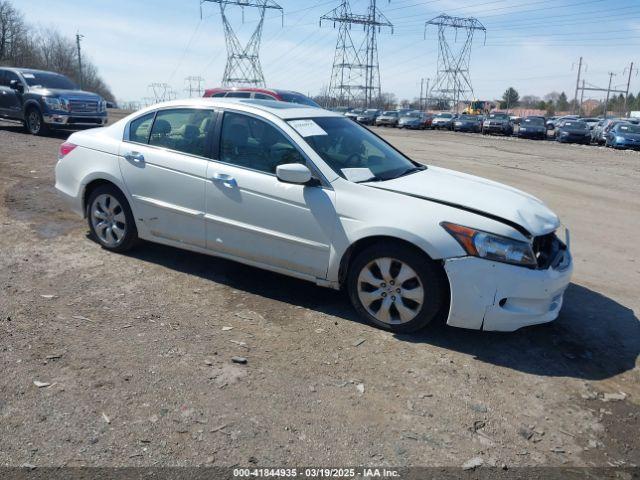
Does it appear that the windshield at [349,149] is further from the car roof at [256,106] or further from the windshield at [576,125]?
the windshield at [576,125]

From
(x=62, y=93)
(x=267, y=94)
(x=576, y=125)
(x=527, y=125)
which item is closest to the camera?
(x=267, y=94)

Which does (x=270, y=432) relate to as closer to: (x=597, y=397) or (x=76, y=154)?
(x=597, y=397)

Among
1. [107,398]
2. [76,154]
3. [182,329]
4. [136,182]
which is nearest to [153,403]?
[107,398]

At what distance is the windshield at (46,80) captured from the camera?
16.2 metres

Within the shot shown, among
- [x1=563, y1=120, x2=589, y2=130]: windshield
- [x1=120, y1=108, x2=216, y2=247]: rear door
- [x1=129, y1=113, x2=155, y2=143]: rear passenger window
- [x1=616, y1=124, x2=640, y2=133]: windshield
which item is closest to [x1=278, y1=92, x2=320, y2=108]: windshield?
[x1=129, y1=113, x2=155, y2=143]: rear passenger window

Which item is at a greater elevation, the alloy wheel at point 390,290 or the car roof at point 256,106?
the car roof at point 256,106

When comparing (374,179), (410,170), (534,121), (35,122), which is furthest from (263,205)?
(534,121)

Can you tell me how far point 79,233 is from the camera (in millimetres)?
6422

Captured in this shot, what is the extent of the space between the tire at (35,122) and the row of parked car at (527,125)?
2334 centimetres

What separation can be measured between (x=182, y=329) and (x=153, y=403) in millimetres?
975

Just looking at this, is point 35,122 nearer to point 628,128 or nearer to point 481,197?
point 481,197

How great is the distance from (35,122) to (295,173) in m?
14.5

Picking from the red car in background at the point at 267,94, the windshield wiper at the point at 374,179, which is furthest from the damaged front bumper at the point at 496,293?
the red car in background at the point at 267,94

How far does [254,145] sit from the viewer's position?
15.9 feet
